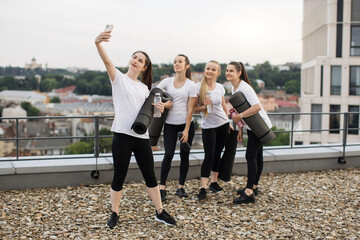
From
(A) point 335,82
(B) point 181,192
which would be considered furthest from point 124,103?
(A) point 335,82

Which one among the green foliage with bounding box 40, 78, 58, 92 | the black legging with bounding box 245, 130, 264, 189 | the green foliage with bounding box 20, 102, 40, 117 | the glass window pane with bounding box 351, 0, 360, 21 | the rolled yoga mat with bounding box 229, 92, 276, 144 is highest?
the glass window pane with bounding box 351, 0, 360, 21

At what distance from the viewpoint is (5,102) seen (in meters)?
141

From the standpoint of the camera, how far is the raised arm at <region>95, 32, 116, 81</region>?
A: 3816 millimetres

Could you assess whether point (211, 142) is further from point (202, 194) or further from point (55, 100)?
point (55, 100)

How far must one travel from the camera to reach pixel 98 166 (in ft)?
20.3

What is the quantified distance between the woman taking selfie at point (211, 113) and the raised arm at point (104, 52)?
4.70 feet

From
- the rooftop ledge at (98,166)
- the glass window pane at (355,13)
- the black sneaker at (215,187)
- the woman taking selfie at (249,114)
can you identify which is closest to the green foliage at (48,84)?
the glass window pane at (355,13)

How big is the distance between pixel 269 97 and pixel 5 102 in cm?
8547

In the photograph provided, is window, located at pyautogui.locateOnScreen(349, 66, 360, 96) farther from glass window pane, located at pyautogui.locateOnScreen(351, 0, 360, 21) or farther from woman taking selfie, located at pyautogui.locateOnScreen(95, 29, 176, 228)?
woman taking selfie, located at pyautogui.locateOnScreen(95, 29, 176, 228)

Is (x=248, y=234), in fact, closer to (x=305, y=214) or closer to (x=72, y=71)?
(x=305, y=214)

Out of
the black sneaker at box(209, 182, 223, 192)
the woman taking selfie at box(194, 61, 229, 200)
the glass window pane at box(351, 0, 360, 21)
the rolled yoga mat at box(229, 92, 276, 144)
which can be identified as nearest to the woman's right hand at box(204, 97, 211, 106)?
the woman taking selfie at box(194, 61, 229, 200)

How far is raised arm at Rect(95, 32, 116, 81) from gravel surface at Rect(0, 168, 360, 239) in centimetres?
164

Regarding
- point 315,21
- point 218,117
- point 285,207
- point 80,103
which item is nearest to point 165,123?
point 218,117

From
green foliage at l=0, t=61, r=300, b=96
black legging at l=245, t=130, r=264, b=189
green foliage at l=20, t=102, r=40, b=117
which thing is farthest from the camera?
green foliage at l=20, t=102, r=40, b=117
